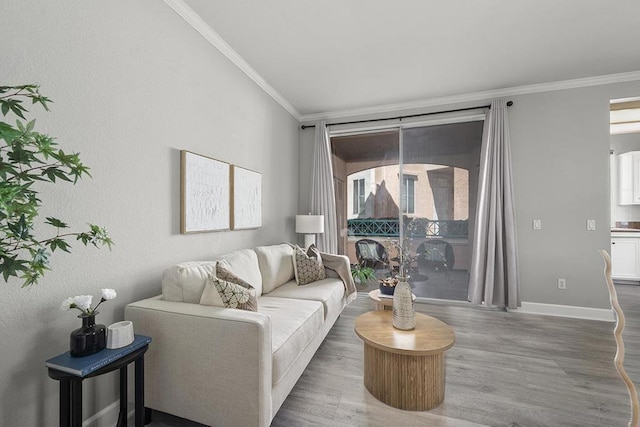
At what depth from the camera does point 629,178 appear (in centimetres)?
479

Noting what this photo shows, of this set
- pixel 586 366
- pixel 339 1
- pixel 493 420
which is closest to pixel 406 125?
pixel 339 1

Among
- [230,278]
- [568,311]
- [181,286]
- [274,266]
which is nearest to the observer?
[181,286]

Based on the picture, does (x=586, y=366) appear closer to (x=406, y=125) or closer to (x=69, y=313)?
(x=406, y=125)

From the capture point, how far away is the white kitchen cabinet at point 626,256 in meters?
4.47

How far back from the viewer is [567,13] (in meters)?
2.19

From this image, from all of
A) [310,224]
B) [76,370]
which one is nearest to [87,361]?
[76,370]

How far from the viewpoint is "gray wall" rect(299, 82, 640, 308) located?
10.4ft

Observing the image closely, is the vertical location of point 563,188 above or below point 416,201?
above

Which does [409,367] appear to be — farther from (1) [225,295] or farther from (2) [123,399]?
(2) [123,399]

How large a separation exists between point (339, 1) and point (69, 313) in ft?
8.59

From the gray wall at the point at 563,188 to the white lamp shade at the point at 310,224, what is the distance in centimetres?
247

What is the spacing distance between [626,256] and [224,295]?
6245 mm

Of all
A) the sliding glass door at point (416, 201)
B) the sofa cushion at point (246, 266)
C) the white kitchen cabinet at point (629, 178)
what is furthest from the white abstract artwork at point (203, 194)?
the white kitchen cabinet at point (629, 178)

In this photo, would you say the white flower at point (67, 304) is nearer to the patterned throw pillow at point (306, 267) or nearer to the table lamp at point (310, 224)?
the patterned throw pillow at point (306, 267)
